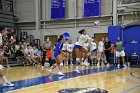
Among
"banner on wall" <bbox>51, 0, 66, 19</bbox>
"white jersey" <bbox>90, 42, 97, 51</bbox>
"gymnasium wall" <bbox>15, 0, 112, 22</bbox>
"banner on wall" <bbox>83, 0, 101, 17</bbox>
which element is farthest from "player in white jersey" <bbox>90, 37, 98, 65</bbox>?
"banner on wall" <bbox>51, 0, 66, 19</bbox>

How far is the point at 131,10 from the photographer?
57.1 feet

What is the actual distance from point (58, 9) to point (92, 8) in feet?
9.65

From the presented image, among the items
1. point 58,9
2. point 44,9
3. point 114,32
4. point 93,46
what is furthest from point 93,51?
point 44,9

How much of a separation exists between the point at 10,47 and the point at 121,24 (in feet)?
24.7

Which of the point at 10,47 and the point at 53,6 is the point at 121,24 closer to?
the point at 53,6

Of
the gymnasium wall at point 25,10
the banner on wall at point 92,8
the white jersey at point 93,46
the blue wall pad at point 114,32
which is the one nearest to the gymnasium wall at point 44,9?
the gymnasium wall at point 25,10

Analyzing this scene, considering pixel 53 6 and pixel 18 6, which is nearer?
pixel 53 6

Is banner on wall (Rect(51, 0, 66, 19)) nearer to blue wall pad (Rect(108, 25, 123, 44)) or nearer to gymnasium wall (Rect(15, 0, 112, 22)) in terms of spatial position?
gymnasium wall (Rect(15, 0, 112, 22))

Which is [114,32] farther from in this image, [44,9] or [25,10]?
[25,10]

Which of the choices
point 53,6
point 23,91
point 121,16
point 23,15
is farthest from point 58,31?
point 23,91

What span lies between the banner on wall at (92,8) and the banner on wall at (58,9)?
75.5 inches

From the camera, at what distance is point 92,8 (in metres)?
19.3

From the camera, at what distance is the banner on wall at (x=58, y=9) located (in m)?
20.6

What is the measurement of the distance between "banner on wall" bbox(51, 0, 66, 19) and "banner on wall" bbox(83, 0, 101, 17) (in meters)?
1.92
